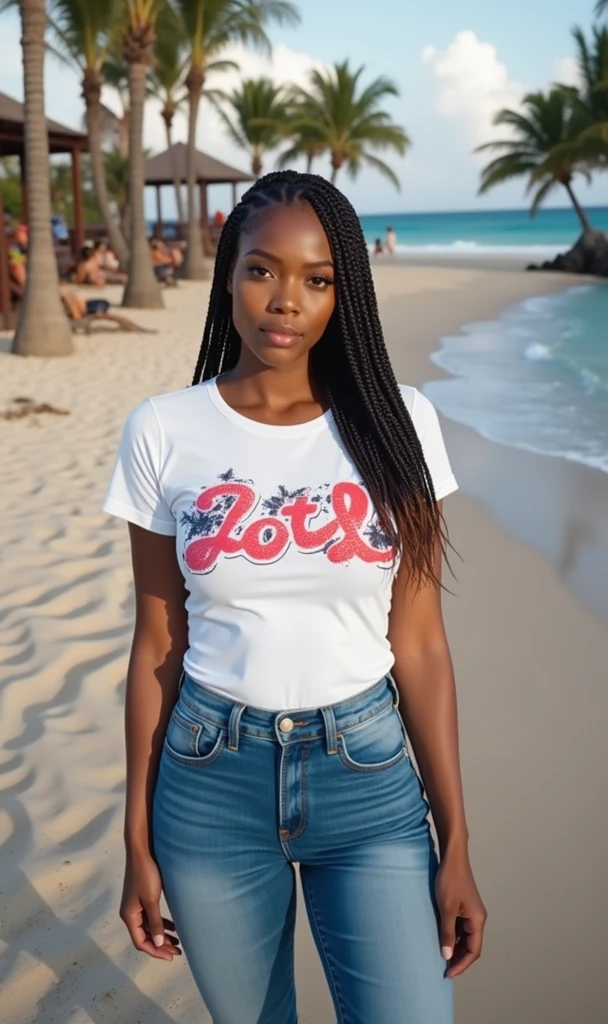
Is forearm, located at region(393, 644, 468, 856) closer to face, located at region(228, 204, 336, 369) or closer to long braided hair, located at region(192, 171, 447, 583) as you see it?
long braided hair, located at region(192, 171, 447, 583)

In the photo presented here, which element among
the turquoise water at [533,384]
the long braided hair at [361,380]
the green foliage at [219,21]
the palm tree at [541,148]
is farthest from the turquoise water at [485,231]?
the long braided hair at [361,380]

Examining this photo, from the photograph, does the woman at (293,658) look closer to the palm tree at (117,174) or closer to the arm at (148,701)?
the arm at (148,701)

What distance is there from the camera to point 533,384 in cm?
1133

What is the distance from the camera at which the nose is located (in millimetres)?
1419

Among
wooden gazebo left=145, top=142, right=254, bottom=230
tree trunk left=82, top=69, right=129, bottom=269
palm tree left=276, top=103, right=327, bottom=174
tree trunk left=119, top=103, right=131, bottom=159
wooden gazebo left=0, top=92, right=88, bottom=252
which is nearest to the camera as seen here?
wooden gazebo left=0, top=92, right=88, bottom=252

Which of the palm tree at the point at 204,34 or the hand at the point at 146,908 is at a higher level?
the palm tree at the point at 204,34

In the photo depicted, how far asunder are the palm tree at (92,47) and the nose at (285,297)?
18.2 m

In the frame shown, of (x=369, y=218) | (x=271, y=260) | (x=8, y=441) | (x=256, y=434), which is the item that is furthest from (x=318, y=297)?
(x=369, y=218)

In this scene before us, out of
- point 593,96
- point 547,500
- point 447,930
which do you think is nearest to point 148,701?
point 447,930

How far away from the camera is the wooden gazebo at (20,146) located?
1321 cm

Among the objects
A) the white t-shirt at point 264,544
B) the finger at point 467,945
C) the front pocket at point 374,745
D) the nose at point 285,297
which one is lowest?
the finger at point 467,945

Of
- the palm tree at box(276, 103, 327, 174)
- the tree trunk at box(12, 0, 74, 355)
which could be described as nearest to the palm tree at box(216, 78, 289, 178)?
the palm tree at box(276, 103, 327, 174)

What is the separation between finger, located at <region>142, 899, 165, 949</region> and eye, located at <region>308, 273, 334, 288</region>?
1016 mm

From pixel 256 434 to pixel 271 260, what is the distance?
27cm
